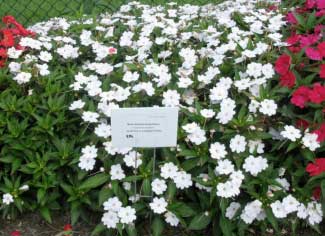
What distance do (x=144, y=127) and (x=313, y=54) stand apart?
1.12 metres

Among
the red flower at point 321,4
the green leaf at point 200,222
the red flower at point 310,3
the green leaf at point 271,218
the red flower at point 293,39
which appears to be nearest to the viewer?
the green leaf at point 271,218

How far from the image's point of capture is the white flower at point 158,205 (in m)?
2.76

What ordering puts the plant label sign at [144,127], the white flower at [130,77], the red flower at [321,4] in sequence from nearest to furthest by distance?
1. the plant label sign at [144,127]
2. the white flower at [130,77]
3. the red flower at [321,4]

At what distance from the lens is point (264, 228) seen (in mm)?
2842

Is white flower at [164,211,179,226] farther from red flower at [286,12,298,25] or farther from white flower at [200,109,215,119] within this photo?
red flower at [286,12,298,25]

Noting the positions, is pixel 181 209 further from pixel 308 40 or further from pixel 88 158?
pixel 308 40

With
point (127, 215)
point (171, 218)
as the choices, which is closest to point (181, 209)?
point (171, 218)

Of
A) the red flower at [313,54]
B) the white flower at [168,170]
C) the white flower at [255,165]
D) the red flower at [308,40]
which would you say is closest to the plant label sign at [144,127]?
the white flower at [168,170]

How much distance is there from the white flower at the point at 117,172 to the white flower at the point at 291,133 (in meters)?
0.86

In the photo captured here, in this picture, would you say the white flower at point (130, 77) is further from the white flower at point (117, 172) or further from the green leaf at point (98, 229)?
the green leaf at point (98, 229)

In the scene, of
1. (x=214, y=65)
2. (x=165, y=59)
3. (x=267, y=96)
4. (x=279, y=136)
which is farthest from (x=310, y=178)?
(x=165, y=59)

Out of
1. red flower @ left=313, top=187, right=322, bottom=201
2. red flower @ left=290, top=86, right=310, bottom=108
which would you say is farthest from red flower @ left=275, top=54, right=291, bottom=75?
red flower @ left=313, top=187, right=322, bottom=201

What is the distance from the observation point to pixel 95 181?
2887 millimetres

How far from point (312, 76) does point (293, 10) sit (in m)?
0.92
